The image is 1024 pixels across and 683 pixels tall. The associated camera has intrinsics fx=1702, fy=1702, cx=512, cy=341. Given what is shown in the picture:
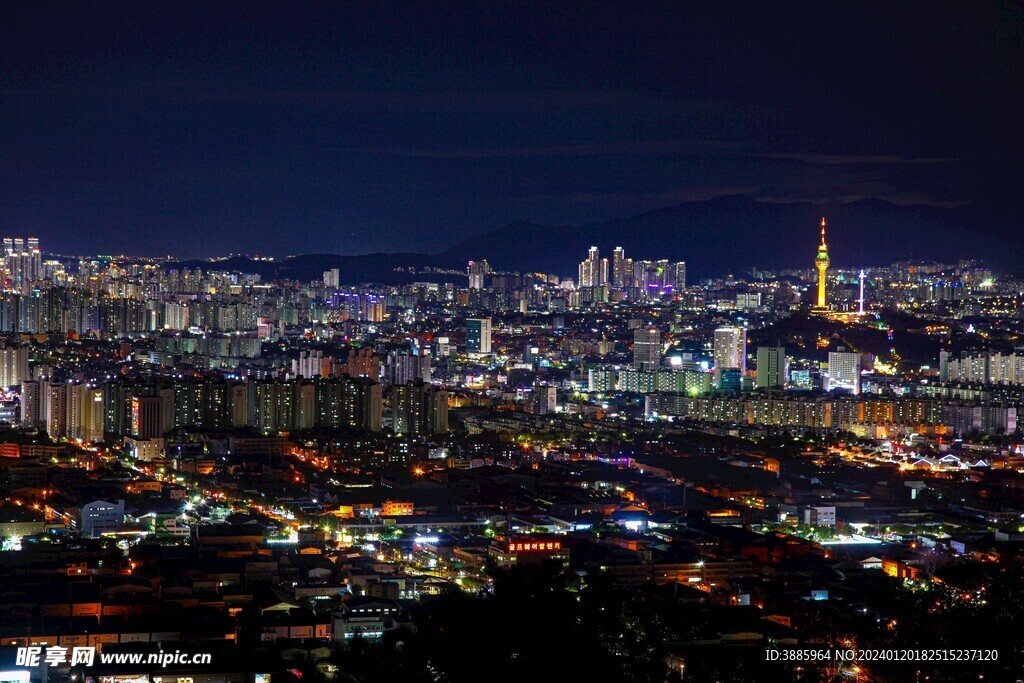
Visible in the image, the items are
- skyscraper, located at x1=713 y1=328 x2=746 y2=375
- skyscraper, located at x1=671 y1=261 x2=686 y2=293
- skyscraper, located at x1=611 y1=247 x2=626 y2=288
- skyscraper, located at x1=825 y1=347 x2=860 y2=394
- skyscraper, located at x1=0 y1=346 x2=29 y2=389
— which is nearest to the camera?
skyscraper, located at x1=0 y1=346 x2=29 y2=389

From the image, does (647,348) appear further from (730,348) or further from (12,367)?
(12,367)

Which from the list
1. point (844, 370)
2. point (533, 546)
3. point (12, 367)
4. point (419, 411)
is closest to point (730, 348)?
point (844, 370)

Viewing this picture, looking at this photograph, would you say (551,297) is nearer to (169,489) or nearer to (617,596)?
(169,489)

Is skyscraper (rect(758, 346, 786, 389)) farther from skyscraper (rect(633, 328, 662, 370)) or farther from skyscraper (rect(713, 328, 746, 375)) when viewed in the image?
skyscraper (rect(633, 328, 662, 370))

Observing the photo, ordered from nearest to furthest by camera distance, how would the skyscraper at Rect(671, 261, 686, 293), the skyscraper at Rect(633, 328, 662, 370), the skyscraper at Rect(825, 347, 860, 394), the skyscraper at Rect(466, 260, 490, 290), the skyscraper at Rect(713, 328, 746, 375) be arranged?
the skyscraper at Rect(825, 347, 860, 394) < the skyscraper at Rect(713, 328, 746, 375) < the skyscraper at Rect(633, 328, 662, 370) < the skyscraper at Rect(671, 261, 686, 293) < the skyscraper at Rect(466, 260, 490, 290)

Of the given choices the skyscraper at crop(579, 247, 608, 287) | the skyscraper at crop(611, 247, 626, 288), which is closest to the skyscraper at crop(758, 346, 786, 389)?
the skyscraper at crop(611, 247, 626, 288)

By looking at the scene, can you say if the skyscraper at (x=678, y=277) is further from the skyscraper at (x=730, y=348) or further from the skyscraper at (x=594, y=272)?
the skyscraper at (x=730, y=348)
